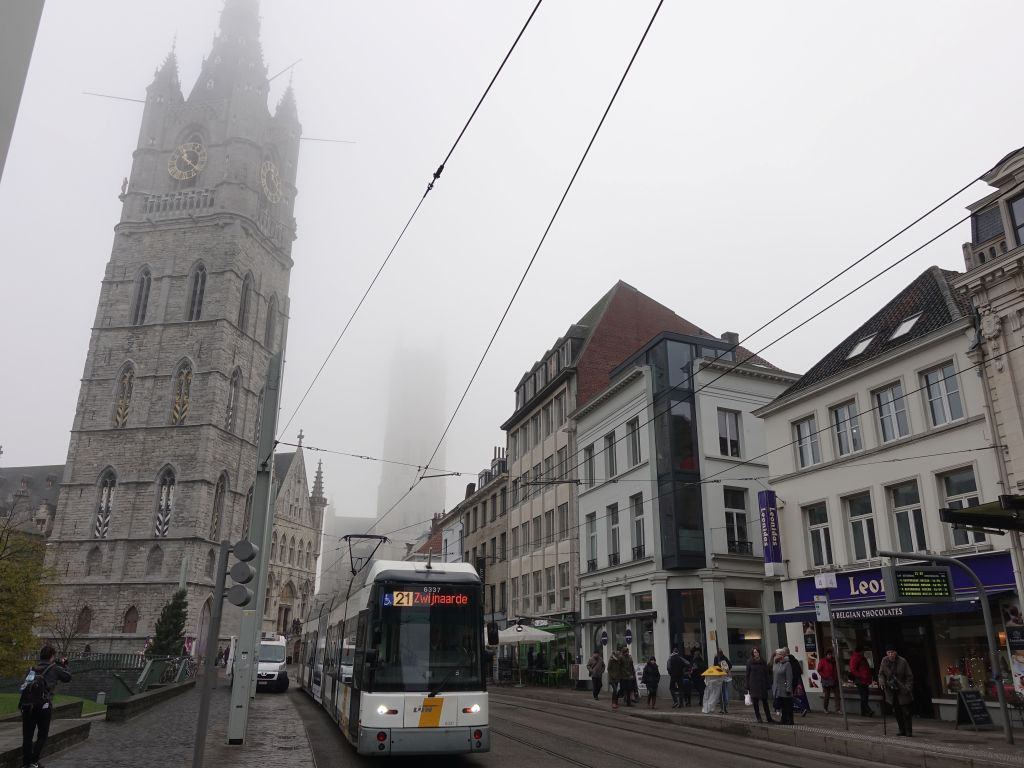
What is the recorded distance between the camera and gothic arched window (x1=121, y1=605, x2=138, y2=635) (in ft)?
189

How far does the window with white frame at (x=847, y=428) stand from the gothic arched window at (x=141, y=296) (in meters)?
61.2

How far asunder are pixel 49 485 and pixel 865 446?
97802 mm

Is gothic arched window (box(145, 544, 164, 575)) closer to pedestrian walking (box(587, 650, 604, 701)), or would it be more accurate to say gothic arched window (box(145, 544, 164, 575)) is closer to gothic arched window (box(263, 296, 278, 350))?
gothic arched window (box(263, 296, 278, 350))

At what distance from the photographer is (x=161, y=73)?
80062 mm

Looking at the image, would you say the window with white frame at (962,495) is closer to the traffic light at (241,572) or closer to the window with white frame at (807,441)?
the window with white frame at (807,441)

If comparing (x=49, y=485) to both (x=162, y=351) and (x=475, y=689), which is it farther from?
(x=475, y=689)

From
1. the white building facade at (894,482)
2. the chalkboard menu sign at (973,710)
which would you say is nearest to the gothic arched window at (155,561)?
the white building facade at (894,482)

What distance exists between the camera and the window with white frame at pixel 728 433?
3147cm

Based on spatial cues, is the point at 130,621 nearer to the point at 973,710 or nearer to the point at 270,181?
the point at 270,181

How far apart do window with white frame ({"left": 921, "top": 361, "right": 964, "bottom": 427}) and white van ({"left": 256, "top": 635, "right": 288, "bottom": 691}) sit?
24.7 meters

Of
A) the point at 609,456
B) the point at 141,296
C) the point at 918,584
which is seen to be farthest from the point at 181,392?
the point at 918,584

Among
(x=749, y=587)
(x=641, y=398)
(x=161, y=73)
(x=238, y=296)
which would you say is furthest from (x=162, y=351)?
(x=749, y=587)

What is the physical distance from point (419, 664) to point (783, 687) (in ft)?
30.9

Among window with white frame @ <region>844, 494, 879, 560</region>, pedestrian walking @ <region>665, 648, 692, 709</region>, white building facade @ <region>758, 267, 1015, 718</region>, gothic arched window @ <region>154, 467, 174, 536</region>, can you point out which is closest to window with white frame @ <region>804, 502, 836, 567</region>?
white building facade @ <region>758, 267, 1015, 718</region>
